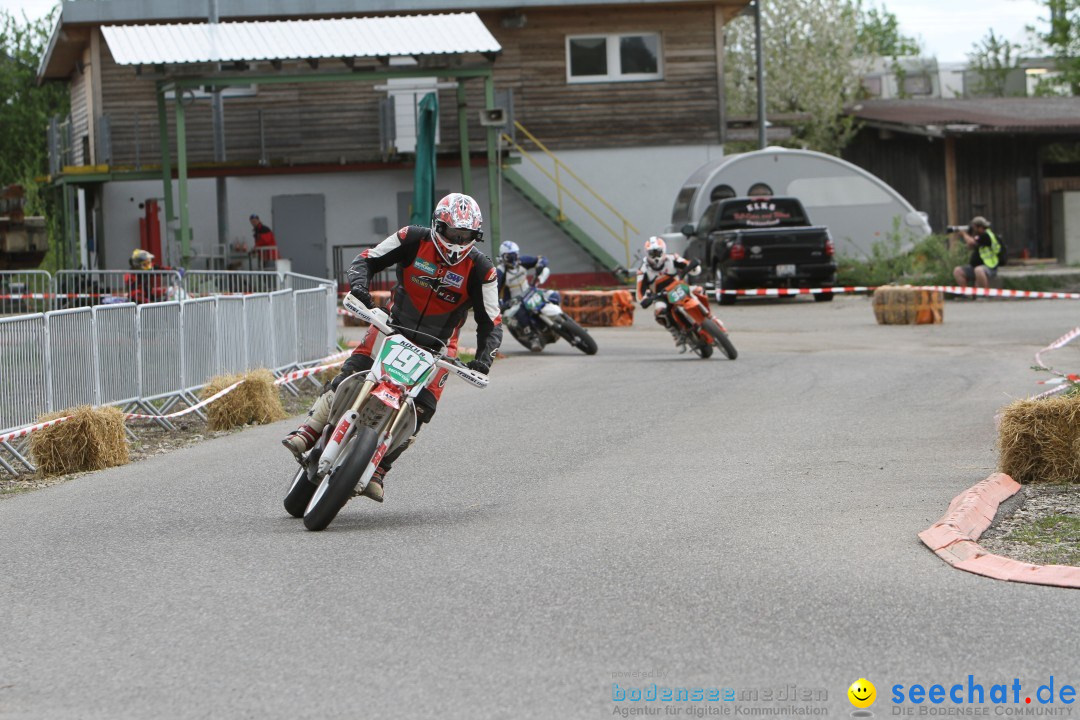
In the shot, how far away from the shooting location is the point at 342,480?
28.5 ft

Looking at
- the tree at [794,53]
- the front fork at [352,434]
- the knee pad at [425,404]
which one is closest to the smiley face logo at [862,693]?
the front fork at [352,434]

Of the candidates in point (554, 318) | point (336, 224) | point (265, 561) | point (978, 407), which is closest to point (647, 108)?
point (336, 224)

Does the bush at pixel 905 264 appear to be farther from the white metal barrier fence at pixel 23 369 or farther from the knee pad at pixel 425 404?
the knee pad at pixel 425 404

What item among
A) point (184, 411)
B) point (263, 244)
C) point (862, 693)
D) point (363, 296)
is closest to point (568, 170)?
point (263, 244)

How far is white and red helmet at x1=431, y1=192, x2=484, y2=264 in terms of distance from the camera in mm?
9508

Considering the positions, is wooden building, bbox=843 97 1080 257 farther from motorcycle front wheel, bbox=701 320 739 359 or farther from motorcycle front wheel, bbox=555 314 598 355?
motorcycle front wheel, bbox=701 320 739 359

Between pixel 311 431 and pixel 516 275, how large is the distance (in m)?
12.3

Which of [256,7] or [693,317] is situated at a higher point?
[256,7]

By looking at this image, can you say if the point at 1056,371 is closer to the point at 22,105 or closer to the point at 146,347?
the point at 146,347

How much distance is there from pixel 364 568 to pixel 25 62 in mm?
53651

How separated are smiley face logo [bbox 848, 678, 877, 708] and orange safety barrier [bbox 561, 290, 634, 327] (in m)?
22.8

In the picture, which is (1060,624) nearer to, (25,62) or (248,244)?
(248,244)

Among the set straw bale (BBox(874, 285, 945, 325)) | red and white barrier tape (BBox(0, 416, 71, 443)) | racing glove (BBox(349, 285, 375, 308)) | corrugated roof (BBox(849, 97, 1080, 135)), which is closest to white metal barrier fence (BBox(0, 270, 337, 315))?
red and white barrier tape (BBox(0, 416, 71, 443))

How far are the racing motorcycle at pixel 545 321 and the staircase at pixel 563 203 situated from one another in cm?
1601
